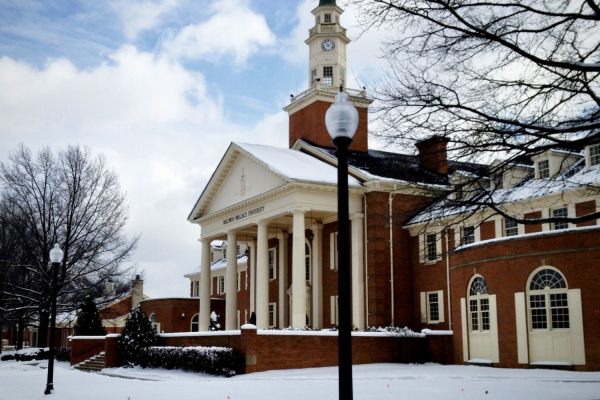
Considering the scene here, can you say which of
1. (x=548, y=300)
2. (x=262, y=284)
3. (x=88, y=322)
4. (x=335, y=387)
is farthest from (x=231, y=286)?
(x=335, y=387)

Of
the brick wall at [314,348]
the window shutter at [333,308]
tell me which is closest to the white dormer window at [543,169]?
the brick wall at [314,348]

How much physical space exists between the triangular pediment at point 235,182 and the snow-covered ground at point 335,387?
14299mm

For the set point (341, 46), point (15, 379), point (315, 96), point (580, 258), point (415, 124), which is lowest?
point (15, 379)

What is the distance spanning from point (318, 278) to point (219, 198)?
8649 millimetres

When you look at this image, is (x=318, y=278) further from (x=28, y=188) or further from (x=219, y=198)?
(x=28, y=188)

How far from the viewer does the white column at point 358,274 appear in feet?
120

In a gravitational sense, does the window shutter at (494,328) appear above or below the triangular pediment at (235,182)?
below

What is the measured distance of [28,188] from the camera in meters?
45.3

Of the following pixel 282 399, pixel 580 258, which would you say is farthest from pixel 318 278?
pixel 282 399

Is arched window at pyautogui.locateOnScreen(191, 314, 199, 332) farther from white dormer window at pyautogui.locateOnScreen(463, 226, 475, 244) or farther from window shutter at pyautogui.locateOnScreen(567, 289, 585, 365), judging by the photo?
window shutter at pyautogui.locateOnScreen(567, 289, 585, 365)

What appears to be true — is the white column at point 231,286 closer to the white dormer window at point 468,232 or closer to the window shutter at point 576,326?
the white dormer window at point 468,232

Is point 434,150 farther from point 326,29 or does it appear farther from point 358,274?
point 326,29

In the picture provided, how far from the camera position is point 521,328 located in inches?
958

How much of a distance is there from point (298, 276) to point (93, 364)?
11.6 m
